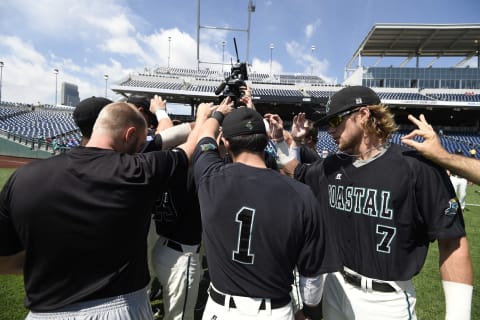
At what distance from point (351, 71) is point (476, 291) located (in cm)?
4158

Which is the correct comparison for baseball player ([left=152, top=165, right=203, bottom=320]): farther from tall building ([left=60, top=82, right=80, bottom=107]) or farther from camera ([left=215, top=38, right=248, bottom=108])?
tall building ([left=60, top=82, right=80, bottom=107])

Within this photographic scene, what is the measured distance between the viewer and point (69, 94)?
14838 cm

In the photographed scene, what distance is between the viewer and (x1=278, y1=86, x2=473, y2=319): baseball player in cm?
169

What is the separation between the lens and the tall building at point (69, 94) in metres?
133

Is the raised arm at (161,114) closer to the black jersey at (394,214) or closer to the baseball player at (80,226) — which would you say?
the baseball player at (80,226)

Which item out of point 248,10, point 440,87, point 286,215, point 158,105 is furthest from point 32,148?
point 440,87

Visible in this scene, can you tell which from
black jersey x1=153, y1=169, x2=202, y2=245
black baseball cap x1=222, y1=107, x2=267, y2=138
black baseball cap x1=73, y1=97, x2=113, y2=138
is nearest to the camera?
black baseball cap x1=222, y1=107, x2=267, y2=138

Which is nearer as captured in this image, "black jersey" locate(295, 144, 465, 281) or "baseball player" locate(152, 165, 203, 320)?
"black jersey" locate(295, 144, 465, 281)

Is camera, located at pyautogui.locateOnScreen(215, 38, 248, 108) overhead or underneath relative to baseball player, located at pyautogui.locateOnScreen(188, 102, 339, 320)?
overhead

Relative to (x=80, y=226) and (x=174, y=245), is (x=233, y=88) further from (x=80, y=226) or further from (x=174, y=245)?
(x=80, y=226)

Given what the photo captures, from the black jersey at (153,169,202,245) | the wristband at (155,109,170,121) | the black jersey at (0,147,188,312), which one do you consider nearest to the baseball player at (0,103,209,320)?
the black jersey at (0,147,188,312)

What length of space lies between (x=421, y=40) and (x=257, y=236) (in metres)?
39.6

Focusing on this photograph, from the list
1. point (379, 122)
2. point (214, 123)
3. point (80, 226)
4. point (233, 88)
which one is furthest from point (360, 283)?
point (233, 88)

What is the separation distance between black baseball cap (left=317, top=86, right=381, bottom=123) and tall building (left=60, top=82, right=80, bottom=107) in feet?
492
